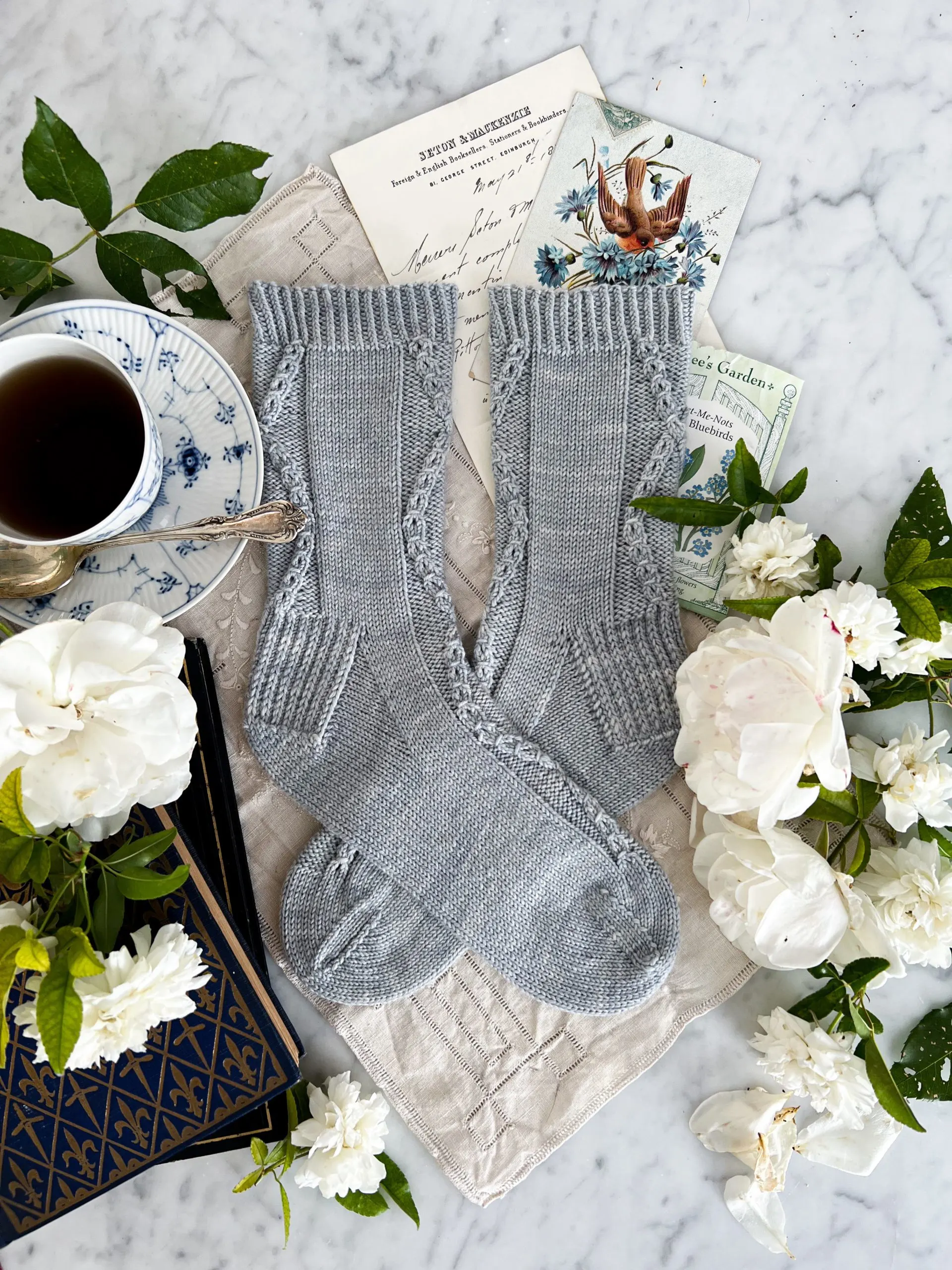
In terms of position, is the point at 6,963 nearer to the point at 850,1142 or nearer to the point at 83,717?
the point at 83,717

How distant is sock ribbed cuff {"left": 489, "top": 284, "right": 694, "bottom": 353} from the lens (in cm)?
81

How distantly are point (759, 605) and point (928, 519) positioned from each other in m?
0.20

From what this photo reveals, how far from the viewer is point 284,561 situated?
2.72ft

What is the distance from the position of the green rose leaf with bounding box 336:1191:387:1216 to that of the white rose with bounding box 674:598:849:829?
0.48 m

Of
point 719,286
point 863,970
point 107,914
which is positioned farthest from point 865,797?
point 107,914

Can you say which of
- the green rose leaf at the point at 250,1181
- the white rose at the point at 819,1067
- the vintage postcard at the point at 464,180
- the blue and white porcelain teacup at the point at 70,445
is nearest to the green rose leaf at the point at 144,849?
the blue and white porcelain teacup at the point at 70,445

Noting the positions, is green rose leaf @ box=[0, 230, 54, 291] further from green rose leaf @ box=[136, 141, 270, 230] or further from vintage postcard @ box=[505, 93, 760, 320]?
vintage postcard @ box=[505, 93, 760, 320]

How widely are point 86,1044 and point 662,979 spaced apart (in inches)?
18.3

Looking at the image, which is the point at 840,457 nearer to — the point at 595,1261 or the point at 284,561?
the point at 284,561

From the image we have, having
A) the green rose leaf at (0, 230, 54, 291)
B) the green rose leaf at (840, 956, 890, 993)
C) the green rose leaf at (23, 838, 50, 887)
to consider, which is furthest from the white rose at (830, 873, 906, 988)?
the green rose leaf at (0, 230, 54, 291)

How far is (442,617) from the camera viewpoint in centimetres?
83

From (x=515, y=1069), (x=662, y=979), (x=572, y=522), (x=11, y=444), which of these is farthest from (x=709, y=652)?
(x=11, y=444)

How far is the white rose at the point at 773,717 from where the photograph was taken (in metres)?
0.63

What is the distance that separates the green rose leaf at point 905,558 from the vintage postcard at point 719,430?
14 cm
